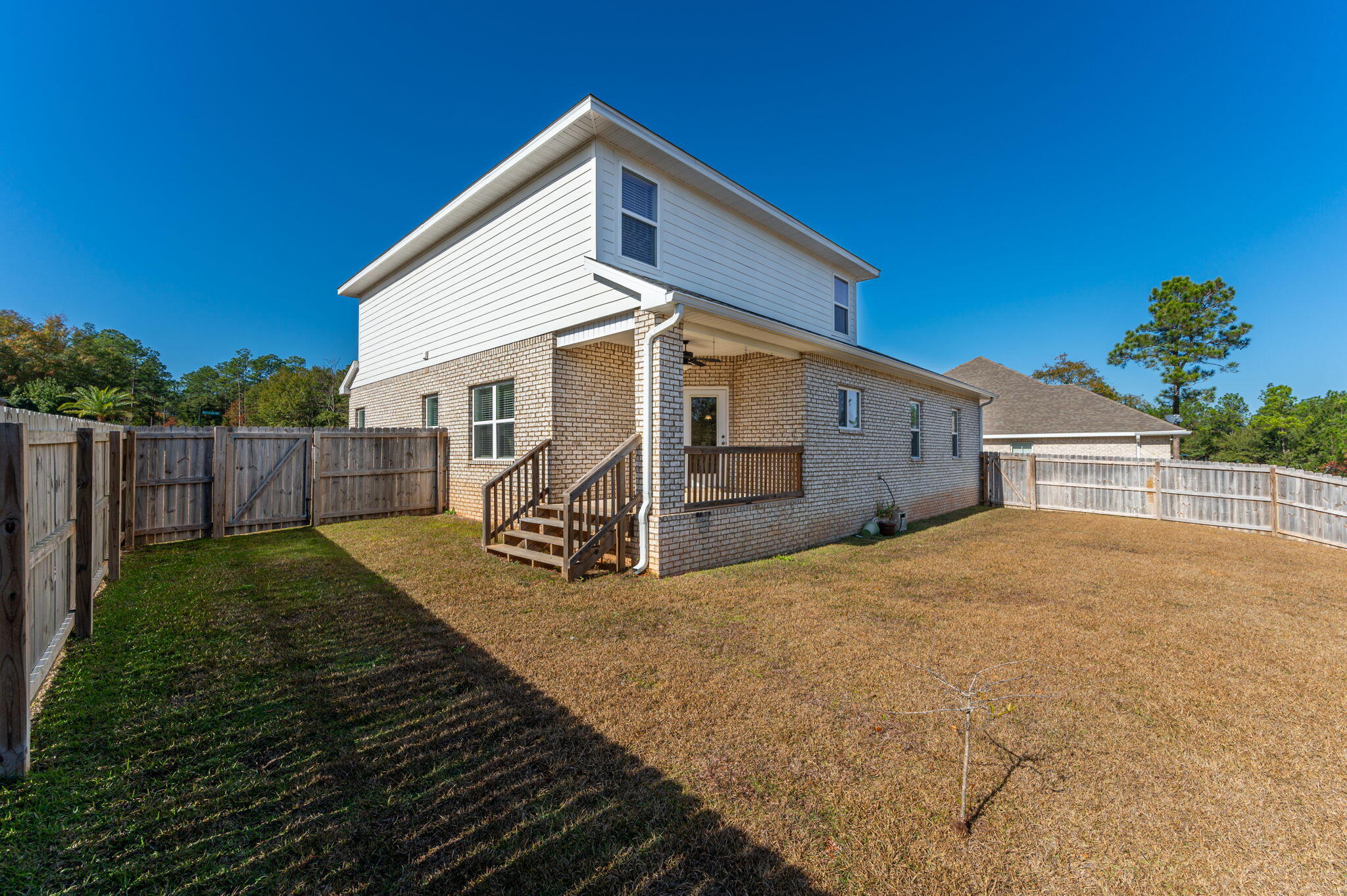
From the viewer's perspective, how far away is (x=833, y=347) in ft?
29.1

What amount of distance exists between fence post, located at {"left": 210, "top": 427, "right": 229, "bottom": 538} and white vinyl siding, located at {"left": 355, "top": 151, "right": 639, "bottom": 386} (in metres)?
4.09

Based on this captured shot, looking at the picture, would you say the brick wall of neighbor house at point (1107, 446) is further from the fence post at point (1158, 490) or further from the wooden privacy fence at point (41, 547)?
the wooden privacy fence at point (41, 547)

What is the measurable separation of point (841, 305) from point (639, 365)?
8.05m

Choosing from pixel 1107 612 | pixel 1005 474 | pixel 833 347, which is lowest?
pixel 1107 612

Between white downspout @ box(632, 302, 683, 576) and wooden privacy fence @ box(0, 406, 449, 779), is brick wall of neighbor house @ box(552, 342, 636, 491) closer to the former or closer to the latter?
white downspout @ box(632, 302, 683, 576)

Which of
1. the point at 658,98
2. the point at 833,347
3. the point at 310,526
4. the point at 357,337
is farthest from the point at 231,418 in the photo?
the point at 833,347

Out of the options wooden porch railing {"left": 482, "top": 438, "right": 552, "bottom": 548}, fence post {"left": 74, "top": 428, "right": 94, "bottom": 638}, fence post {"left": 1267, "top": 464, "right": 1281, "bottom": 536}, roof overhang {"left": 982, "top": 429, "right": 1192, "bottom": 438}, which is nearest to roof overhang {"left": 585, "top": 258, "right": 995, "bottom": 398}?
wooden porch railing {"left": 482, "top": 438, "right": 552, "bottom": 548}

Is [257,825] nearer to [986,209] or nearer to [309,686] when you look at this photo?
[309,686]

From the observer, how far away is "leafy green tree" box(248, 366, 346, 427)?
31.0m

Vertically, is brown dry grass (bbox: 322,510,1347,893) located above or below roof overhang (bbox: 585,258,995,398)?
below

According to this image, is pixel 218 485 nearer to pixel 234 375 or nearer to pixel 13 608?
pixel 13 608

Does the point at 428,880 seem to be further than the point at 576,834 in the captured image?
No

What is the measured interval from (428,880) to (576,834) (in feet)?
1.81

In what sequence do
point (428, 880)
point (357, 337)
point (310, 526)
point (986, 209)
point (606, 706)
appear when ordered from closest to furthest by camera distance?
1. point (428, 880)
2. point (606, 706)
3. point (310, 526)
4. point (357, 337)
5. point (986, 209)
